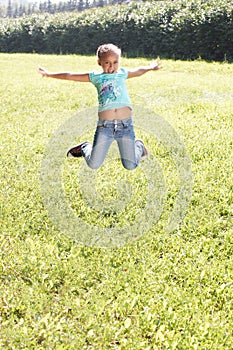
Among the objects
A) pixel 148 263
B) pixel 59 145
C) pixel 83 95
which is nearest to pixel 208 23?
pixel 83 95

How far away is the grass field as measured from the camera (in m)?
3.24

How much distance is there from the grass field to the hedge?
1297 cm

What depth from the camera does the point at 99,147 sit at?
515 cm

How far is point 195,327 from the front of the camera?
3.27 m

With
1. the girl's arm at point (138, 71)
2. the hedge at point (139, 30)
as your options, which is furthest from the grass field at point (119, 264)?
the hedge at point (139, 30)

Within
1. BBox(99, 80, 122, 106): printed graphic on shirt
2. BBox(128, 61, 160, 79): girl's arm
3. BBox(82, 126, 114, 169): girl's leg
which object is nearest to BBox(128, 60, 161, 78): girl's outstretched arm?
BBox(128, 61, 160, 79): girl's arm

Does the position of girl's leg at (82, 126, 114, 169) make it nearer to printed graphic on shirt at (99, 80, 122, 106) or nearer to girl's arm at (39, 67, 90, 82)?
printed graphic on shirt at (99, 80, 122, 106)

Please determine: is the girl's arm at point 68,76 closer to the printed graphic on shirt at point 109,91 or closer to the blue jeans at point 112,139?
the printed graphic on shirt at point 109,91

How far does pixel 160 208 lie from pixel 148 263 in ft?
3.42

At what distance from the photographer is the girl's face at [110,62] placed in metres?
4.80

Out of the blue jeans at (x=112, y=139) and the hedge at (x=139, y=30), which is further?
the hedge at (x=139, y=30)

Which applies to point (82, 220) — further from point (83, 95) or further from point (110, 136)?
point (83, 95)

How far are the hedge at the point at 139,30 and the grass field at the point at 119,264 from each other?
12975 mm

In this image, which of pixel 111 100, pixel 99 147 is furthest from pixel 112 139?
pixel 111 100
